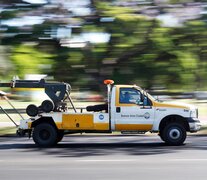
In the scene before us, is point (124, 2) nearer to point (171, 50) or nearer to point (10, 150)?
point (171, 50)

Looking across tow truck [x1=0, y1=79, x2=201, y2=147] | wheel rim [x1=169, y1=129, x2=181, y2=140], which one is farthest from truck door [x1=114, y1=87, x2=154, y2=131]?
wheel rim [x1=169, y1=129, x2=181, y2=140]

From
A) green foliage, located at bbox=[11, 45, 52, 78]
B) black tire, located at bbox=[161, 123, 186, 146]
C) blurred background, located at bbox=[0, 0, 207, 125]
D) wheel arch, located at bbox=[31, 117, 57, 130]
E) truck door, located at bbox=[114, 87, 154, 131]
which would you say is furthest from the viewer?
blurred background, located at bbox=[0, 0, 207, 125]

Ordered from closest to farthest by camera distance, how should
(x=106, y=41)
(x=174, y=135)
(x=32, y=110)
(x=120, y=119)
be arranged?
(x=174, y=135), (x=120, y=119), (x=32, y=110), (x=106, y=41)

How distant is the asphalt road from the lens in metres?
9.23

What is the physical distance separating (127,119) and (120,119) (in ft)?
0.69

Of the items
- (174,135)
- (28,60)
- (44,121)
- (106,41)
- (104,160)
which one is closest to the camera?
(104,160)

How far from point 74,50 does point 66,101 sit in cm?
686

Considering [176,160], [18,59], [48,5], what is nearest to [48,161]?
[176,160]

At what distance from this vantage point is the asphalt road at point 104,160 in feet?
30.3

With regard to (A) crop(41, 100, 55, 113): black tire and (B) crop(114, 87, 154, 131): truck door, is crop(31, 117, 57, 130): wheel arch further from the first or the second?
(B) crop(114, 87, 154, 131): truck door

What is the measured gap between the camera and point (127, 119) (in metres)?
14.9

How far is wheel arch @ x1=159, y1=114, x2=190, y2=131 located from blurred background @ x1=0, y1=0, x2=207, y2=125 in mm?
7369

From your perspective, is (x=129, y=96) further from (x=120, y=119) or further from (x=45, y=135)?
(x=45, y=135)

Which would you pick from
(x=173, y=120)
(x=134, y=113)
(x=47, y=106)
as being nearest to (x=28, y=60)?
(x=47, y=106)
